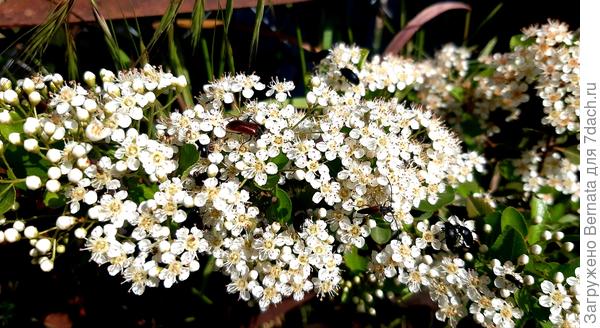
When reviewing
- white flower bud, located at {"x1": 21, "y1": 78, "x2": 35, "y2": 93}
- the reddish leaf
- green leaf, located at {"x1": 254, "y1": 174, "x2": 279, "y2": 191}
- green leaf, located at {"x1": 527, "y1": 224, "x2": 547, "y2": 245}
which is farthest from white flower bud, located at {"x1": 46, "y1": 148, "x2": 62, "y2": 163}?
green leaf, located at {"x1": 527, "y1": 224, "x2": 547, "y2": 245}

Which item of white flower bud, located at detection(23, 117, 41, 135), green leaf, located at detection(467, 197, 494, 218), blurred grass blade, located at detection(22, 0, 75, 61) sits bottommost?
green leaf, located at detection(467, 197, 494, 218)

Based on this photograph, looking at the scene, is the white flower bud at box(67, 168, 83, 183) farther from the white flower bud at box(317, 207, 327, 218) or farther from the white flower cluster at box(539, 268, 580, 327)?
the white flower cluster at box(539, 268, 580, 327)

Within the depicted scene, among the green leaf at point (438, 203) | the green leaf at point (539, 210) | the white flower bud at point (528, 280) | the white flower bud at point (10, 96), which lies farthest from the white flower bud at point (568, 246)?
the white flower bud at point (10, 96)

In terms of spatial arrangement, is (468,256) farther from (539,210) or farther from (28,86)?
(28,86)

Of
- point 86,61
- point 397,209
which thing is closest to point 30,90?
point 397,209

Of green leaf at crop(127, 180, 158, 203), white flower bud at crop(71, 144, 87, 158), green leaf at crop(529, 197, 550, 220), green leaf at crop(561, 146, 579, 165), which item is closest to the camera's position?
white flower bud at crop(71, 144, 87, 158)

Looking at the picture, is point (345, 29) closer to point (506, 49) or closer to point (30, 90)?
point (506, 49)
